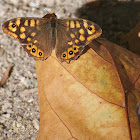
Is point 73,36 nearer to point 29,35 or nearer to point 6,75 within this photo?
point 29,35

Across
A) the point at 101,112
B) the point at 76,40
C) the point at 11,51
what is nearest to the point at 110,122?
the point at 101,112

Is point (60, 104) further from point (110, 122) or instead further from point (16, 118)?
point (16, 118)

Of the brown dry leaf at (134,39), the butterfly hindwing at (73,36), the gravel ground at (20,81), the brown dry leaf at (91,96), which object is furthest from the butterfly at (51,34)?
the brown dry leaf at (134,39)

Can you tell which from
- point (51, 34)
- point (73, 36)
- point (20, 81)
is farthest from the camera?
point (20, 81)

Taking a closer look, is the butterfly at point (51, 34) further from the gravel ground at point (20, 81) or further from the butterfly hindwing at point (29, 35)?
the gravel ground at point (20, 81)

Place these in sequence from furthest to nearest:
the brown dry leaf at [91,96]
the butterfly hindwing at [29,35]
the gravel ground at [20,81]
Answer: the gravel ground at [20,81]
the butterfly hindwing at [29,35]
the brown dry leaf at [91,96]

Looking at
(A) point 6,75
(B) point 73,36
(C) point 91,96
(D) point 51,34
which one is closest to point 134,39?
(B) point 73,36

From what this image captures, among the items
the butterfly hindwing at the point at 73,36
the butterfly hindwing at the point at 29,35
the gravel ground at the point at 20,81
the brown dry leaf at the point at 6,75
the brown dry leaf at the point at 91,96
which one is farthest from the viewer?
the brown dry leaf at the point at 6,75
